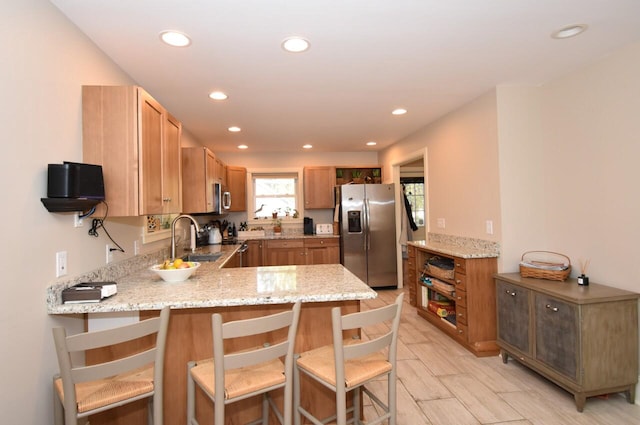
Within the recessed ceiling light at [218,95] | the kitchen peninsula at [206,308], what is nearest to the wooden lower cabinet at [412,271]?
the kitchen peninsula at [206,308]

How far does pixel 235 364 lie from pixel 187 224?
3.31 m

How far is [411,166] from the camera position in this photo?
766 cm

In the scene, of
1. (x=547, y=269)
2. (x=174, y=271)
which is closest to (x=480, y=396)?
(x=547, y=269)

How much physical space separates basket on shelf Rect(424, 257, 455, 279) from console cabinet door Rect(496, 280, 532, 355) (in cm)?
57

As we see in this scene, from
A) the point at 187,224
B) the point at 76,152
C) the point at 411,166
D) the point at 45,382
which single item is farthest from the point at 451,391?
the point at 411,166

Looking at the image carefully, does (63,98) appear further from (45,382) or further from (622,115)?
(622,115)

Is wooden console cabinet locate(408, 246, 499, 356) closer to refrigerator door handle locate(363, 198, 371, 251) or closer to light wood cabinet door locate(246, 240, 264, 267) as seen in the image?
refrigerator door handle locate(363, 198, 371, 251)

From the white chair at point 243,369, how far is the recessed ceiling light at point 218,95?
87.0 inches

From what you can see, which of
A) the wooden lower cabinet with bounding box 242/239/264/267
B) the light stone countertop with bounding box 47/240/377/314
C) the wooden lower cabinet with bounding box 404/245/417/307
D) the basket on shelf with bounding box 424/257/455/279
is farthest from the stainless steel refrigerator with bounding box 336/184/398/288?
the light stone countertop with bounding box 47/240/377/314

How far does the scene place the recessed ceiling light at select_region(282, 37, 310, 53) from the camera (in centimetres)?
205

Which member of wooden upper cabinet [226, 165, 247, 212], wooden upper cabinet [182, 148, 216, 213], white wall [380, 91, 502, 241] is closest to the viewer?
white wall [380, 91, 502, 241]

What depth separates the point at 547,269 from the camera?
8.57 ft

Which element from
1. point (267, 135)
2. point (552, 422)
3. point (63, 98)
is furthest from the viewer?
point (267, 135)

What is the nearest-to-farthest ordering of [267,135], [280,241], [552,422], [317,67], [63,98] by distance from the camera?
1. [63,98]
2. [552,422]
3. [317,67]
4. [267,135]
5. [280,241]
